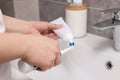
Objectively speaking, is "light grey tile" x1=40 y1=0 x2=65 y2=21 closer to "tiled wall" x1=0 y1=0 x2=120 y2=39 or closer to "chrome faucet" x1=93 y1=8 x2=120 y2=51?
"tiled wall" x1=0 y1=0 x2=120 y2=39

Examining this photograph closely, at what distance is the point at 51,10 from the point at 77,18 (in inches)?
8.1

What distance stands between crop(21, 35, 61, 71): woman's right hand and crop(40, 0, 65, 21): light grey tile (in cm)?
45

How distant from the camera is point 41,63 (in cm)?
45

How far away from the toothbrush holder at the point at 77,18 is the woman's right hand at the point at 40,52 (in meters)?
0.32

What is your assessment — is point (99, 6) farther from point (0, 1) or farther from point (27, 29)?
point (0, 1)

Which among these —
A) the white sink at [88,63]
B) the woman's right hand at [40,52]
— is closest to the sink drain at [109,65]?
the white sink at [88,63]

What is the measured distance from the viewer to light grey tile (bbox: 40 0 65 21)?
35.2 inches

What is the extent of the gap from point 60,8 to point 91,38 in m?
0.19

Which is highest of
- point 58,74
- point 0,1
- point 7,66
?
point 0,1

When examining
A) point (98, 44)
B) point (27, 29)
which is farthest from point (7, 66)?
point (98, 44)

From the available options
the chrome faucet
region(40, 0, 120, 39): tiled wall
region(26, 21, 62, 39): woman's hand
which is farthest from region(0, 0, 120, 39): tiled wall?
region(26, 21, 62, 39): woman's hand

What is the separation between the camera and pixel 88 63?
73 centimetres

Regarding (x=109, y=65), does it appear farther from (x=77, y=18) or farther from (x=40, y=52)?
(x=40, y=52)

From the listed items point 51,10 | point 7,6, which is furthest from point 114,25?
point 7,6
